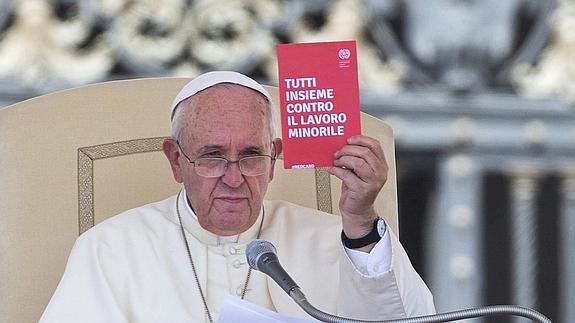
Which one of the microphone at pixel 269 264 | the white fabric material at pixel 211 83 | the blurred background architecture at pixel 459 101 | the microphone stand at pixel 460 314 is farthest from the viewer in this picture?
the blurred background architecture at pixel 459 101

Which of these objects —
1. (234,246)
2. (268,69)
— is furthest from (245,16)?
(234,246)

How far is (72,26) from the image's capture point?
4.82 metres

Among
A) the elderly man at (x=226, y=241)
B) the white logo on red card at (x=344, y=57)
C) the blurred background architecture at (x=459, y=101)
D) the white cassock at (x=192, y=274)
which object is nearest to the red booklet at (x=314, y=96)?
the white logo on red card at (x=344, y=57)

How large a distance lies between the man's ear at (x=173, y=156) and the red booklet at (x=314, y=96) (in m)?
0.59

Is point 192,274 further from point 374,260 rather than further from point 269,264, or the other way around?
point 269,264

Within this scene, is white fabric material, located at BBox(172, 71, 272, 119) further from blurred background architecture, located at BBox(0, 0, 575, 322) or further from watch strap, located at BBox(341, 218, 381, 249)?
blurred background architecture, located at BBox(0, 0, 575, 322)

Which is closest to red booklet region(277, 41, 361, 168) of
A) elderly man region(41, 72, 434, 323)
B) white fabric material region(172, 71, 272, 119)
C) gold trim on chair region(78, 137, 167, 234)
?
elderly man region(41, 72, 434, 323)

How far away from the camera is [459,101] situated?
5043 millimetres

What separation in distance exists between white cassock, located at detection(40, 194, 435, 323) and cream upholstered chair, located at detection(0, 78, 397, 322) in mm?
66

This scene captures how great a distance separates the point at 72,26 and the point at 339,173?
205 centimetres

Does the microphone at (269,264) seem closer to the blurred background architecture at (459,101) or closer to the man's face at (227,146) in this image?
the man's face at (227,146)

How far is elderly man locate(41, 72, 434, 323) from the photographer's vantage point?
10.3ft

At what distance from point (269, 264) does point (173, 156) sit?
2.54 feet

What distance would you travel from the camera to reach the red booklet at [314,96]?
2.81 m
